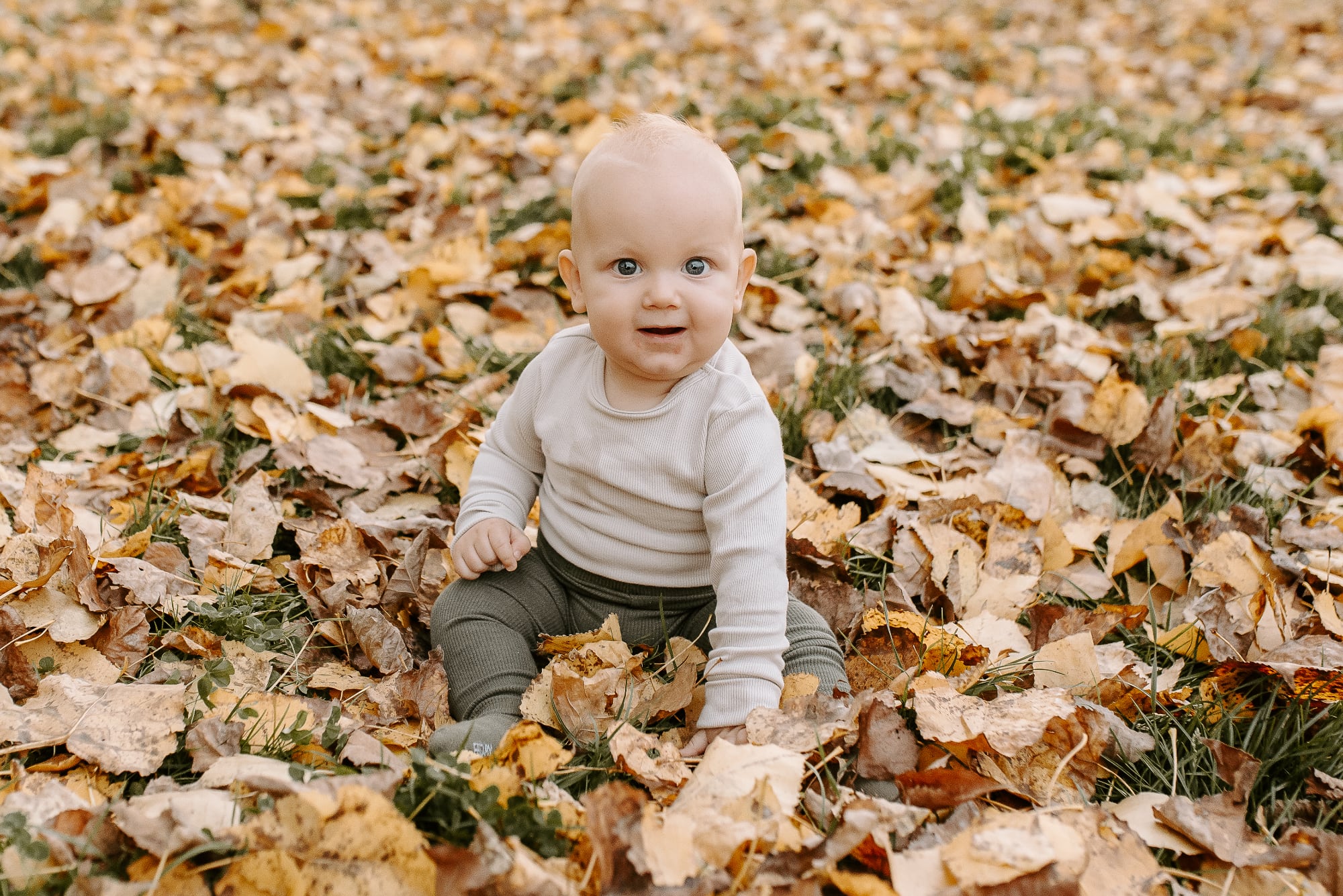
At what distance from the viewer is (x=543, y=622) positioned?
5.76 ft

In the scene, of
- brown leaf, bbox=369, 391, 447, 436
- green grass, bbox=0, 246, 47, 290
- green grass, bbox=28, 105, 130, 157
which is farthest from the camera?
green grass, bbox=28, 105, 130, 157

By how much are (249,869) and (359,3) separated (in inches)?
220

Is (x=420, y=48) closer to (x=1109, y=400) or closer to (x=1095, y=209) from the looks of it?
(x=1095, y=209)

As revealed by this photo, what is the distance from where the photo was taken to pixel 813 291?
298cm

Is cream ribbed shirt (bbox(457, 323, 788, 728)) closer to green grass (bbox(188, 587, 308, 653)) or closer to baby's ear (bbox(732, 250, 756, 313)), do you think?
baby's ear (bbox(732, 250, 756, 313))

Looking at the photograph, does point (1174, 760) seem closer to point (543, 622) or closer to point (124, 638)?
point (543, 622)

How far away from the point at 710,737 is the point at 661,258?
0.67m

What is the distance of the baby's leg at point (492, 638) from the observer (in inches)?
60.8

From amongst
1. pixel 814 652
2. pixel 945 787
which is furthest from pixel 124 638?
pixel 945 787

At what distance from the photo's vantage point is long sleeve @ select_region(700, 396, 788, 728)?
1.50 meters

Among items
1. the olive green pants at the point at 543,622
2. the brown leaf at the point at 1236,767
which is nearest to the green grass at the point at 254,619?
the olive green pants at the point at 543,622

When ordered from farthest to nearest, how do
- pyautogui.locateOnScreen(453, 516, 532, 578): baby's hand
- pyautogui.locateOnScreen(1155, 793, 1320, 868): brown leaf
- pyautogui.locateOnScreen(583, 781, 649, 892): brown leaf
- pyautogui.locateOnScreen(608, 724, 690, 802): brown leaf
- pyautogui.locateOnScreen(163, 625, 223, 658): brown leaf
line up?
pyautogui.locateOnScreen(453, 516, 532, 578): baby's hand
pyautogui.locateOnScreen(163, 625, 223, 658): brown leaf
pyautogui.locateOnScreen(608, 724, 690, 802): brown leaf
pyautogui.locateOnScreen(1155, 793, 1320, 868): brown leaf
pyautogui.locateOnScreen(583, 781, 649, 892): brown leaf

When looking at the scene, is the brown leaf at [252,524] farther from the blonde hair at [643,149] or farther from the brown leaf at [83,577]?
the blonde hair at [643,149]

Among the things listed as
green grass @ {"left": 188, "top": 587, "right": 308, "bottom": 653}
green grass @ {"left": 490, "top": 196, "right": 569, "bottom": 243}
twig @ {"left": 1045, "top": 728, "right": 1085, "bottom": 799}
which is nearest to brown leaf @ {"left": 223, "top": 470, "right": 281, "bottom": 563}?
green grass @ {"left": 188, "top": 587, "right": 308, "bottom": 653}
